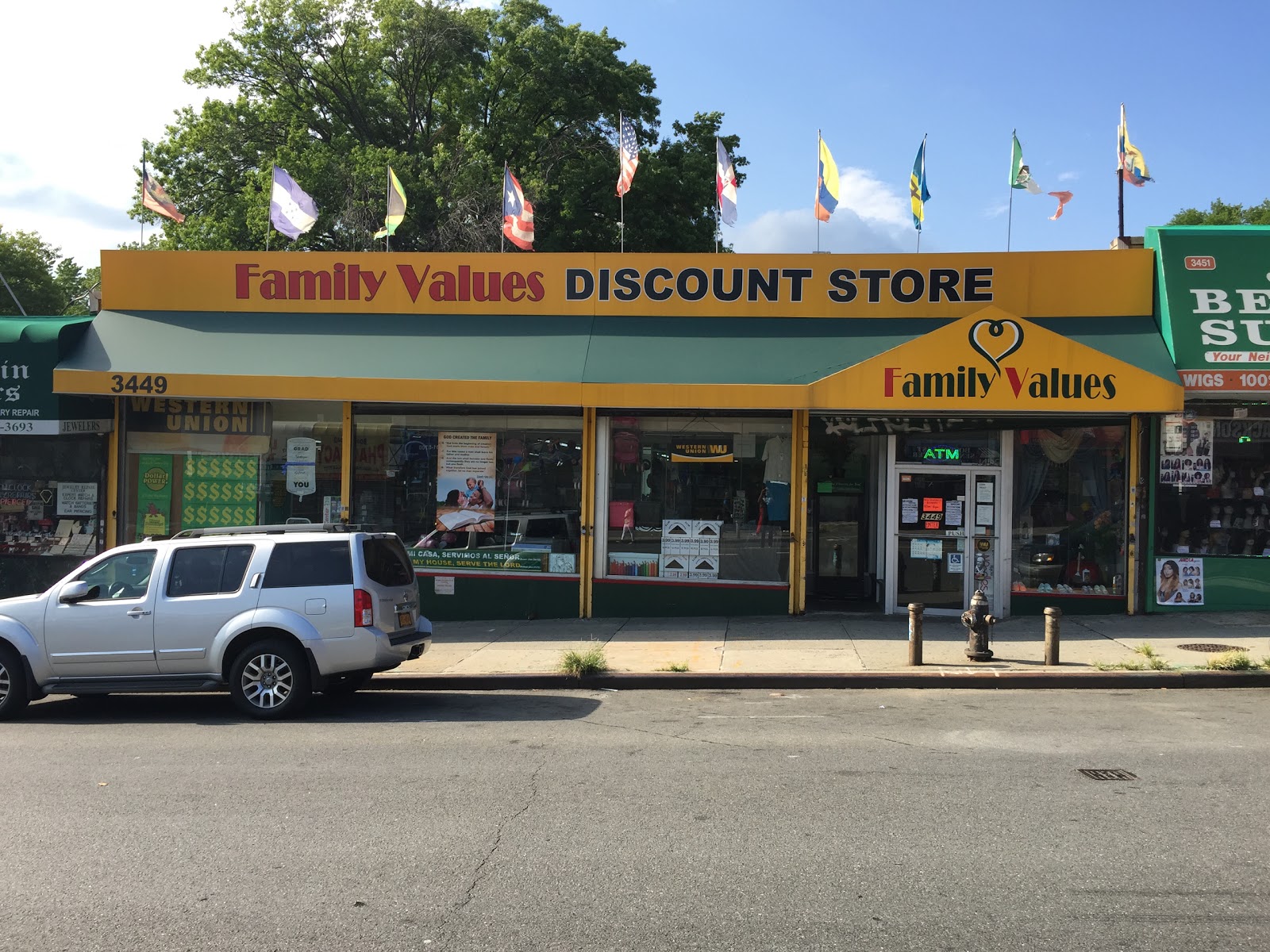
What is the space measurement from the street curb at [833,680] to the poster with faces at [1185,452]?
422 cm

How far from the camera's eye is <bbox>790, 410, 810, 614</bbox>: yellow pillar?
46.7 ft

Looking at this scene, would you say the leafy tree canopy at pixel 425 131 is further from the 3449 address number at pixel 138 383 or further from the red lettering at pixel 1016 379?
the red lettering at pixel 1016 379

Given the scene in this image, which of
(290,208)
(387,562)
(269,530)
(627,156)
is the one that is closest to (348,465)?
(290,208)

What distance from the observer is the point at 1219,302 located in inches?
524

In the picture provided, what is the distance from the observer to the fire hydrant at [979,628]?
1102cm

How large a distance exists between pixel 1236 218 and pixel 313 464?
48.2m

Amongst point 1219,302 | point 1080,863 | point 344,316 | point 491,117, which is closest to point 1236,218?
point 491,117

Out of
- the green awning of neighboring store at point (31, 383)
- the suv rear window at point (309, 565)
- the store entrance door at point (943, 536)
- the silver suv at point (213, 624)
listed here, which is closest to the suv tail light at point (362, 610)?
the silver suv at point (213, 624)

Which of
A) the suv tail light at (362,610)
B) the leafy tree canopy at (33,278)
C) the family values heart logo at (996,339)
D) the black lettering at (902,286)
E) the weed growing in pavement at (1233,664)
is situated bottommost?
the weed growing in pavement at (1233,664)

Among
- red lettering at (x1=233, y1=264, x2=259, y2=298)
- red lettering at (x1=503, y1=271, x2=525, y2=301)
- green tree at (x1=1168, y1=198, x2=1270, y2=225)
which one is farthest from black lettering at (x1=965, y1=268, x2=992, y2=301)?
green tree at (x1=1168, y1=198, x2=1270, y2=225)

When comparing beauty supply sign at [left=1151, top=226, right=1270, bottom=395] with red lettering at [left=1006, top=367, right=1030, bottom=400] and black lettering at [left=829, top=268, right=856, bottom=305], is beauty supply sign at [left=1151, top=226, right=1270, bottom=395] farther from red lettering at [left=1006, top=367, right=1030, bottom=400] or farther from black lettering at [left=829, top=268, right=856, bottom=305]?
black lettering at [left=829, top=268, right=856, bottom=305]

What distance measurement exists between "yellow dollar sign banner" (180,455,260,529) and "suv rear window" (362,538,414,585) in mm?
5760

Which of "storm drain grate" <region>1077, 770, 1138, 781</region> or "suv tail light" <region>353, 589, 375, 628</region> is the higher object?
"suv tail light" <region>353, 589, 375, 628</region>

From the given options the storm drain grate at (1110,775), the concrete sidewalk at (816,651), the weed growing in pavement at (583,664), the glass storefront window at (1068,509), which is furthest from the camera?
the glass storefront window at (1068,509)
